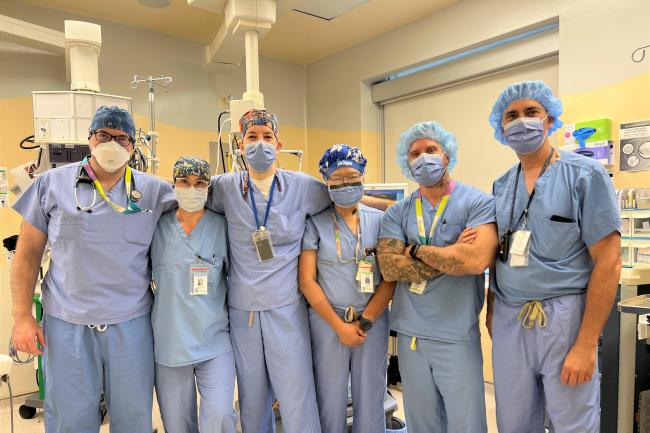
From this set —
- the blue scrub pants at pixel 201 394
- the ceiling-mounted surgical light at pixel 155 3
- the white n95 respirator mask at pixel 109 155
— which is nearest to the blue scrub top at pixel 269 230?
the blue scrub pants at pixel 201 394

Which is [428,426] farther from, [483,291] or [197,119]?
[197,119]

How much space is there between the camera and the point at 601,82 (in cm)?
266

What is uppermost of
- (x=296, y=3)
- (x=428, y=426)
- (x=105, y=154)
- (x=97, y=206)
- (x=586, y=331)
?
(x=296, y=3)

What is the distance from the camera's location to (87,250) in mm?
1652

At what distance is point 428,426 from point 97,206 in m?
1.50

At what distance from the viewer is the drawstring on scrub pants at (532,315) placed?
1.44 meters

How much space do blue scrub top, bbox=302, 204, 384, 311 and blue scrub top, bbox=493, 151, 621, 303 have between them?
566 mm

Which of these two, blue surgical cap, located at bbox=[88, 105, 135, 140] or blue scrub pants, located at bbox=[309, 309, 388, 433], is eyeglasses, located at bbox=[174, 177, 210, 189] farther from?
blue scrub pants, located at bbox=[309, 309, 388, 433]

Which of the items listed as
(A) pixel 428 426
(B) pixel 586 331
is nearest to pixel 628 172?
(B) pixel 586 331

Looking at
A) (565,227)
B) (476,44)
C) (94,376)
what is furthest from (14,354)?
(476,44)

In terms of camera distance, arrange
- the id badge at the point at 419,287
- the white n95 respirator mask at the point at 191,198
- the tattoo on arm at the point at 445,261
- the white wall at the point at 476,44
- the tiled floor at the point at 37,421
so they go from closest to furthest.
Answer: the tattoo on arm at the point at 445,261
the id badge at the point at 419,287
the white n95 respirator mask at the point at 191,198
the white wall at the point at 476,44
the tiled floor at the point at 37,421

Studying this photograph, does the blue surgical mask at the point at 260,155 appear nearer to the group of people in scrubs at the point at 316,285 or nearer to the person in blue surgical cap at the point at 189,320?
the group of people in scrubs at the point at 316,285

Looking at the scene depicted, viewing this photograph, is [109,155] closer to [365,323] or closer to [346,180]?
[346,180]

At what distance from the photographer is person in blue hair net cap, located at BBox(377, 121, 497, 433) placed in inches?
61.6
